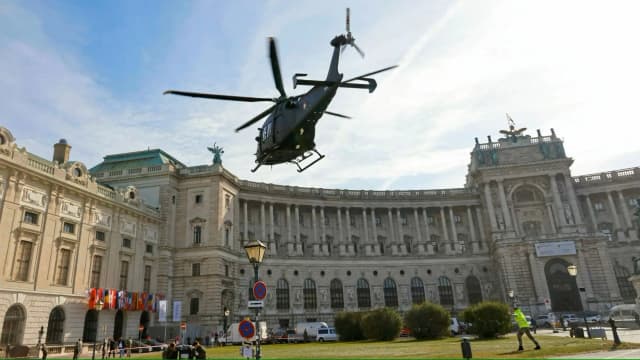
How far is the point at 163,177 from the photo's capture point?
58875 mm

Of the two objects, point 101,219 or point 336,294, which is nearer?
point 101,219

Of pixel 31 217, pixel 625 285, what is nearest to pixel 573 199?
pixel 625 285

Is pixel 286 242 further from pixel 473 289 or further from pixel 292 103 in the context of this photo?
→ pixel 292 103

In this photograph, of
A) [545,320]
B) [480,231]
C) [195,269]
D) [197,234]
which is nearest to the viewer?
[195,269]

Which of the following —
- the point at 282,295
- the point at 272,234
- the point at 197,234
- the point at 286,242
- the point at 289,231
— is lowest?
the point at 282,295

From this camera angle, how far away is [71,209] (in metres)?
42.6

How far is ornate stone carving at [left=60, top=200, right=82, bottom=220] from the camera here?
137 ft

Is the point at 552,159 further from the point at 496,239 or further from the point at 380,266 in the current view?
the point at 380,266

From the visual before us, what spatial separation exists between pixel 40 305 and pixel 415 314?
32.8 m

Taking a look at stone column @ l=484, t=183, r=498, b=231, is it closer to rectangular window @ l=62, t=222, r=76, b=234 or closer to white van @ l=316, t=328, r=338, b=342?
white van @ l=316, t=328, r=338, b=342

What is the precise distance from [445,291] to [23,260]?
6050 cm

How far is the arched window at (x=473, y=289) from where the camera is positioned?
73.1 metres

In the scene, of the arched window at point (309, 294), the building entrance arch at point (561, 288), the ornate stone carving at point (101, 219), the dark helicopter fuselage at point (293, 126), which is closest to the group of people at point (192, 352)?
the dark helicopter fuselage at point (293, 126)

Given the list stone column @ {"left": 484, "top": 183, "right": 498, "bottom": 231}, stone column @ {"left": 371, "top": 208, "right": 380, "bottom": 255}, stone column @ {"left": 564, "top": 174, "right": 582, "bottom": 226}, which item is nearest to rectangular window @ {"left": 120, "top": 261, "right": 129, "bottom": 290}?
stone column @ {"left": 371, "top": 208, "right": 380, "bottom": 255}
